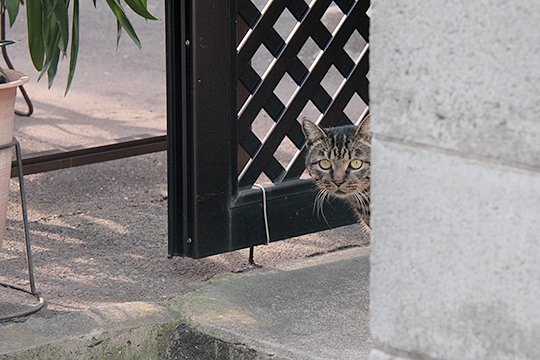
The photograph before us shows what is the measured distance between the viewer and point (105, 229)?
13.8ft

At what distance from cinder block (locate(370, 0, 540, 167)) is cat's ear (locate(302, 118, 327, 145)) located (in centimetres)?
212

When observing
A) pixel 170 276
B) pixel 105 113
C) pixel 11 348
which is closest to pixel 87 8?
pixel 105 113

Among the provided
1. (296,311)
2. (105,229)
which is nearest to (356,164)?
(296,311)

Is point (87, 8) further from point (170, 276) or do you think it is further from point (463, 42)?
point (463, 42)

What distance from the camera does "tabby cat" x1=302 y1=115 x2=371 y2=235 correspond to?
3.71 metres

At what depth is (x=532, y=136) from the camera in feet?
4.65

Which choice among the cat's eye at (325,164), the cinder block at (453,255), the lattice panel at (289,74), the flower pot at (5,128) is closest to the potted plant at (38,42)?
the flower pot at (5,128)

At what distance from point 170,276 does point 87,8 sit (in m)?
5.66

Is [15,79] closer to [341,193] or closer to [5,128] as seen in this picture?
[5,128]

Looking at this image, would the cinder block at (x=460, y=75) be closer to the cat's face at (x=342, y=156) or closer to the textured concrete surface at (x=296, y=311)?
the textured concrete surface at (x=296, y=311)

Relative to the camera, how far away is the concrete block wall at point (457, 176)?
143 centimetres

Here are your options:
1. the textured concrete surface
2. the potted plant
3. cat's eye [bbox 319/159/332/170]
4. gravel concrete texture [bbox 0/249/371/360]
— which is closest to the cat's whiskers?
cat's eye [bbox 319/159/332/170]

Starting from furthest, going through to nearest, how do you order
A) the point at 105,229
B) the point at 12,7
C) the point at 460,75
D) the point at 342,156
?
the point at 105,229 → the point at 342,156 → the point at 12,7 → the point at 460,75

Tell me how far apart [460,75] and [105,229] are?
113 inches
